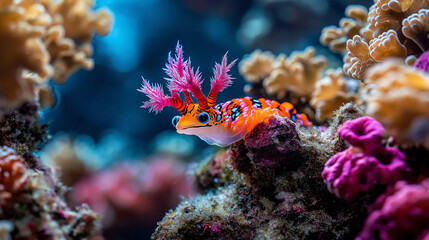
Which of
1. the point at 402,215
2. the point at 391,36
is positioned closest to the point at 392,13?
the point at 391,36

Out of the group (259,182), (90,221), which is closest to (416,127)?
(259,182)

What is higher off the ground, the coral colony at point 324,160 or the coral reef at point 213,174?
the coral reef at point 213,174

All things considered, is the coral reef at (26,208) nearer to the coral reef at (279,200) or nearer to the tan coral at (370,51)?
the coral reef at (279,200)

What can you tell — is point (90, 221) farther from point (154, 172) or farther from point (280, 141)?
point (154, 172)

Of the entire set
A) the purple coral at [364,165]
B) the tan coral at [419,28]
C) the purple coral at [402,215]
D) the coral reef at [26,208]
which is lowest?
the purple coral at [402,215]

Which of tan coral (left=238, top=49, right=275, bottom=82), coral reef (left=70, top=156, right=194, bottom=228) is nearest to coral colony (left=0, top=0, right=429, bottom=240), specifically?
tan coral (left=238, top=49, right=275, bottom=82)

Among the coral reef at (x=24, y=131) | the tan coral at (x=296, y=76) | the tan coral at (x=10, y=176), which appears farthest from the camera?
the tan coral at (x=296, y=76)

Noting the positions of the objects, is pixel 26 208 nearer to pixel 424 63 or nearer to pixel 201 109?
pixel 201 109

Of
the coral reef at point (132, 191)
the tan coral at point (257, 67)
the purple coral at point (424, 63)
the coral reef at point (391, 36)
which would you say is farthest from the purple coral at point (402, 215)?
the coral reef at point (132, 191)
